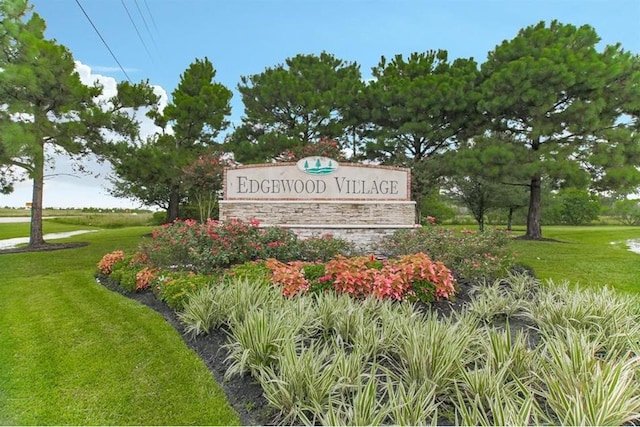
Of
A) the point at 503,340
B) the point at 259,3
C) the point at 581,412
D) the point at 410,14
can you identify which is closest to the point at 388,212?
the point at 410,14

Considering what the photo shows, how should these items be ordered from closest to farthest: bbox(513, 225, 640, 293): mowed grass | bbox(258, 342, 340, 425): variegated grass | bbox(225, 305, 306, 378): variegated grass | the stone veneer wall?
bbox(258, 342, 340, 425): variegated grass → bbox(225, 305, 306, 378): variegated grass → bbox(513, 225, 640, 293): mowed grass → the stone veneer wall

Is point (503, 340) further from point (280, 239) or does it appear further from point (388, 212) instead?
point (388, 212)

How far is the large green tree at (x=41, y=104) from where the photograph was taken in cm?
721

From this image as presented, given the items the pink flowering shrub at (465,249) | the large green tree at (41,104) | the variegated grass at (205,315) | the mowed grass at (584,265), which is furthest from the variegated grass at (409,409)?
the large green tree at (41,104)

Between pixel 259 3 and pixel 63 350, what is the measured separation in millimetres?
4431

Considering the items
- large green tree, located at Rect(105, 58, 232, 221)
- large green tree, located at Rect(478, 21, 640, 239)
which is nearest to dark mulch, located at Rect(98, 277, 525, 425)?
large green tree, located at Rect(105, 58, 232, 221)

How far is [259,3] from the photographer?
14.4ft

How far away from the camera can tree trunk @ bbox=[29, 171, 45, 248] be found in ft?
31.7

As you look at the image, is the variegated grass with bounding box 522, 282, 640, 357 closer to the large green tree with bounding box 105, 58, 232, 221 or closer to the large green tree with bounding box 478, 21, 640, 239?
the large green tree with bounding box 478, 21, 640, 239

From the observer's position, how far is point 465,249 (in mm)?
5793

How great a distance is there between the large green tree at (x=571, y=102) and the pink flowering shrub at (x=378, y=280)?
29.0 ft

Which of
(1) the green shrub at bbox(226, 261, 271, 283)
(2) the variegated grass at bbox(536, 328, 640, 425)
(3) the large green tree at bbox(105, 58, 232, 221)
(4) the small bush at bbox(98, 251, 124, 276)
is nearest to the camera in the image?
(2) the variegated grass at bbox(536, 328, 640, 425)

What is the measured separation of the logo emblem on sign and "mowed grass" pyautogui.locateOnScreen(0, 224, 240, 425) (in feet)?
15.3

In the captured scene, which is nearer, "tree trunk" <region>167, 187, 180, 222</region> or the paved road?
the paved road
